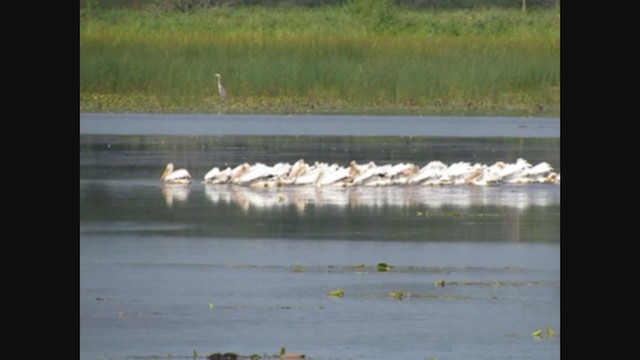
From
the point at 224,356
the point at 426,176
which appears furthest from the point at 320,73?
the point at 224,356

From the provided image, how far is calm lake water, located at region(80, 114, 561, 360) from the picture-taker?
904 centimetres

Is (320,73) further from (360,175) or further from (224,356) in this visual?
(224,356)

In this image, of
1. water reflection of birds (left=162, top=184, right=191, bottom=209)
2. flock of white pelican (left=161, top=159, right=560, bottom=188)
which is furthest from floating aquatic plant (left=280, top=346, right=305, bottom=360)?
flock of white pelican (left=161, top=159, right=560, bottom=188)

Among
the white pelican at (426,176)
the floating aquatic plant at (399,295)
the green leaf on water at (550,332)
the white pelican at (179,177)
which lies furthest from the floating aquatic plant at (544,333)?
the white pelican at (179,177)

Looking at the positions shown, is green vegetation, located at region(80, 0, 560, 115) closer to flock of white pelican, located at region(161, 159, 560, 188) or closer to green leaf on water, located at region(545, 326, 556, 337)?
flock of white pelican, located at region(161, 159, 560, 188)

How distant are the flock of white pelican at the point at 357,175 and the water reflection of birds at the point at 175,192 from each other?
27 cm

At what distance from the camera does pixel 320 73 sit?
3156 cm

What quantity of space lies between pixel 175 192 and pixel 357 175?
184cm

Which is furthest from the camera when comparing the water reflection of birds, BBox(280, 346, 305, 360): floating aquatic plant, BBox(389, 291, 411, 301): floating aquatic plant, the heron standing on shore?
the heron standing on shore

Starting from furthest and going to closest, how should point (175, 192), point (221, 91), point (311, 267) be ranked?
point (221, 91), point (175, 192), point (311, 267)

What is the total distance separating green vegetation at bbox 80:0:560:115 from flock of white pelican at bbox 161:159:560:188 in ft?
44.9

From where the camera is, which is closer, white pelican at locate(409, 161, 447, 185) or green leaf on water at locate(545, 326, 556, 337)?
green leaf on water at locate(545, 326, 556, 337)

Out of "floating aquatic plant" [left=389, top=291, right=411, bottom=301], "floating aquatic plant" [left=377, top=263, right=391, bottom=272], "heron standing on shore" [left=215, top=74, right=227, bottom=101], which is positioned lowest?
"floating aquatic plant" [left=389, top=291, right=411, bottom=301]
